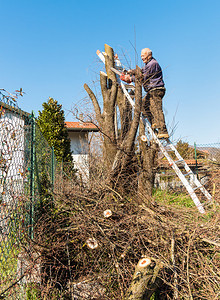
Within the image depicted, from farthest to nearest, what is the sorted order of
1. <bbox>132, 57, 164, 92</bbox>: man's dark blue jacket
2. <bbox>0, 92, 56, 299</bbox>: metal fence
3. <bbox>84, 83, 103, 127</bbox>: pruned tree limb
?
<bbox>84, 83, 103, 127</bbox>: pruned tree limb → <bbox>132, 57, 164, 92</bbox>: man's dark blue jacket → <bbox>0, 92, 56, 299</bbox>: metal fence

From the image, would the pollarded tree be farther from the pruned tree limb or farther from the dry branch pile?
the dry branch pile

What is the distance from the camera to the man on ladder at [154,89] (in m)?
5.46

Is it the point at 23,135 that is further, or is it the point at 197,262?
the point at 23,135

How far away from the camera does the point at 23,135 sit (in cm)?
331

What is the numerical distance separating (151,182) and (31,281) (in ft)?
9.77

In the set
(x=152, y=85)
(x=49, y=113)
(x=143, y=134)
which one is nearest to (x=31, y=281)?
(x=143, y=134)

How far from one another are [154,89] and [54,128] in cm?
945

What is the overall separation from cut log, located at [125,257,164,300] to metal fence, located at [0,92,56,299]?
1100 millimetres

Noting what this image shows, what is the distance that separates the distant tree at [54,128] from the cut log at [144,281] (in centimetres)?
1157

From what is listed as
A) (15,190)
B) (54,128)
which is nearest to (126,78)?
(15,190)

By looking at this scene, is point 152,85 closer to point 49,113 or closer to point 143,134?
point 143,134

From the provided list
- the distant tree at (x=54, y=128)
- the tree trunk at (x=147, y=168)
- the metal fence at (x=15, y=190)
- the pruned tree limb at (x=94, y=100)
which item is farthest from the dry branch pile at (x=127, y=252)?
the distant tree at (x=54, y=128)

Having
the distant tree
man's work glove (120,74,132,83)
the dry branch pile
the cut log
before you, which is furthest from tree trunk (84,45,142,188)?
the distant tree

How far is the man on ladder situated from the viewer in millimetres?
5461
